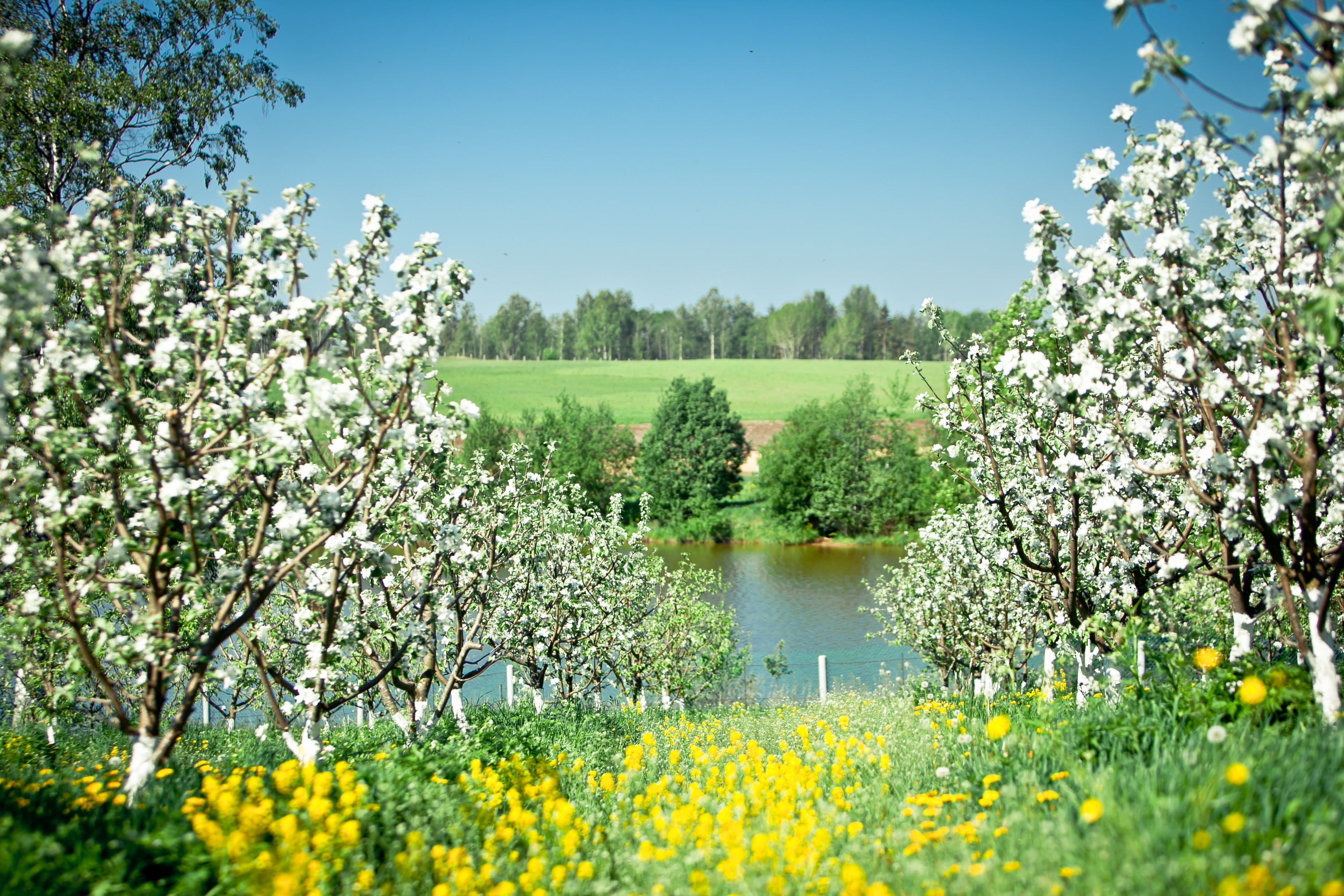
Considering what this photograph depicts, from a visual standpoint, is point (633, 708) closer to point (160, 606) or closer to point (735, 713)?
point (735, 713)

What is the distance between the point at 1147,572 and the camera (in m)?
6.64

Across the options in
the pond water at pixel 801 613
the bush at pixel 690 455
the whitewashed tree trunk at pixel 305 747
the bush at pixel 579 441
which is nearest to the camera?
the whitewashed tree trunk at pixel 305 747

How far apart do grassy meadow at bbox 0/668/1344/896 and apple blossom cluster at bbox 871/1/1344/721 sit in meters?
1.02

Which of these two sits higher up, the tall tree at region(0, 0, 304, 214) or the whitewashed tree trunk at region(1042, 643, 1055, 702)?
the tall tree at region(0, 0, 304, 214)

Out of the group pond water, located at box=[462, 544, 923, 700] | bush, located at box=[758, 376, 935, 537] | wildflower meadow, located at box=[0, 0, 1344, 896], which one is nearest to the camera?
wildflower meadow, located at box=[0, 0, 1344, 896]

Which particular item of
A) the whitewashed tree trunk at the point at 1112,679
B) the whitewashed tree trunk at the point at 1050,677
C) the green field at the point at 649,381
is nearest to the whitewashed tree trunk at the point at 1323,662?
the whitewashed tree trunk at the point at 1112,679

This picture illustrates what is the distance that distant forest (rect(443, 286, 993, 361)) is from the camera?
97.8 meters

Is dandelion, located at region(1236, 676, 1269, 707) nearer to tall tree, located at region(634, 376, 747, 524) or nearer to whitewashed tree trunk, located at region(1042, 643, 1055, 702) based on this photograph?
whitewashed tree trunk, located at region(1042, 643, 1055, 702)

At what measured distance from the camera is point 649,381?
79.1 metres

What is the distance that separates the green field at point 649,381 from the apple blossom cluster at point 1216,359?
5045cm

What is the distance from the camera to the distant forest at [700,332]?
97812 millimetres

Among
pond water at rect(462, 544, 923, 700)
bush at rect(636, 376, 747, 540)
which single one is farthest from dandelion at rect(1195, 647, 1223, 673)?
bush at rect(636, 376, 747, 540)

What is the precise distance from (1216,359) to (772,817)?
12.1 feet

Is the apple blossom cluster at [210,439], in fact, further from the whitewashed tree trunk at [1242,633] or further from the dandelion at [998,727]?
the whitewashed tree trunk at [1242,633]
